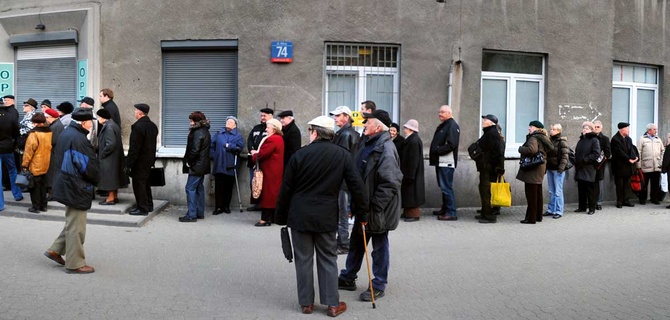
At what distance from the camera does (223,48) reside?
536 inches

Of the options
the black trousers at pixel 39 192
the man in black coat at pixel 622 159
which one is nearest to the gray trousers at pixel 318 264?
the black trousers at pixel 39 192

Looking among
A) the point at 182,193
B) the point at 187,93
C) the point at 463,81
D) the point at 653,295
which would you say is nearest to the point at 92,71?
the point at 187,93

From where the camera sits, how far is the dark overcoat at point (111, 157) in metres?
11.7

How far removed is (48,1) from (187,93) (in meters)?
3.56

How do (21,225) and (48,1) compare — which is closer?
(21,225)

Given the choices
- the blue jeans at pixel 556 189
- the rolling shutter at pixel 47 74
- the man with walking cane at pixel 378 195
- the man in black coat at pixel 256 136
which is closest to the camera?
the man with walking cane at pixel 378 195

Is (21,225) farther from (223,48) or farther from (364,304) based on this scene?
(364,304)

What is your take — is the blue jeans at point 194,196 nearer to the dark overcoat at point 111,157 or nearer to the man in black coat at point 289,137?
the dark overcoat at point 111,157

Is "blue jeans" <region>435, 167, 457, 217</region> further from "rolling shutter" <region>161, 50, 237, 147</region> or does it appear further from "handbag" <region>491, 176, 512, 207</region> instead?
"rolling shutter" <region>161, 50, 237, 147</region>

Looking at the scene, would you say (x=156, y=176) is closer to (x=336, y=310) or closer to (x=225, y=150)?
(x=225, y=150)

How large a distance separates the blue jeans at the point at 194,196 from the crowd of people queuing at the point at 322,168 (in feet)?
0.06

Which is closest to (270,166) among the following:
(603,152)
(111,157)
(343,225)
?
(343,225)

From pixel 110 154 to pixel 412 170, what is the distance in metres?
5.10

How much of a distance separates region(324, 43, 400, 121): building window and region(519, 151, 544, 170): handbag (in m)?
2.78
